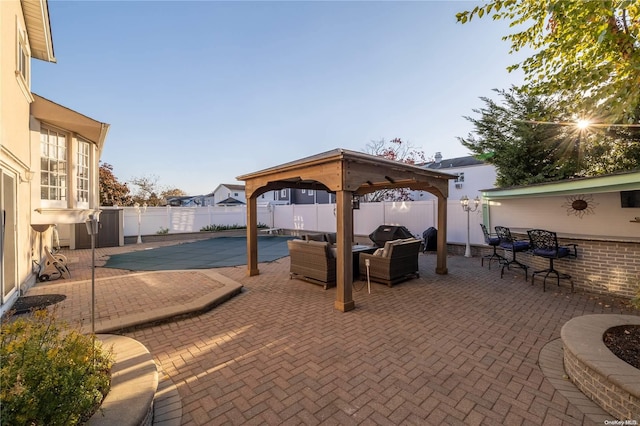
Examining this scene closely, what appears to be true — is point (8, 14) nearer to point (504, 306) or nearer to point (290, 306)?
point (290, 306)

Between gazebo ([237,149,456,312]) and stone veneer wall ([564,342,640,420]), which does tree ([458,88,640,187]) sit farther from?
stone veneer wall ([564,342,640,420])

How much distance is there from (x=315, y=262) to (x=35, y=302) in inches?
209

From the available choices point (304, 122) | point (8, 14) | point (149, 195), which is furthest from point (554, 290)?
point (149, 195)

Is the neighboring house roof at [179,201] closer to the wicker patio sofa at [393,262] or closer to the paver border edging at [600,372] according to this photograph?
the wicker patio sofa at [393,262]

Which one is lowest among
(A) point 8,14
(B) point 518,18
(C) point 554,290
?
(C) point 554,290

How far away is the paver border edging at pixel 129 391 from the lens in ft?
6.25

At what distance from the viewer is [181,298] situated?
520 cm

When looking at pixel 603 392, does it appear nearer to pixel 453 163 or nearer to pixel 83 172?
pixel 83 172

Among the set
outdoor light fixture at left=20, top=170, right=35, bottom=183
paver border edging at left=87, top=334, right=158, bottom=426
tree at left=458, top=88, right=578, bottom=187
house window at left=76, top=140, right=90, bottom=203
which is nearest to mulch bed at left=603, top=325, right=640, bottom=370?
paver border edging at left=87, top=334, right=158, bottom=426

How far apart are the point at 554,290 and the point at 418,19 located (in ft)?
24.9

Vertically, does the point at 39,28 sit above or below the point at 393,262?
above

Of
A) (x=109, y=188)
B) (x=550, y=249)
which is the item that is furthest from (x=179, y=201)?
(x=550, y=249)

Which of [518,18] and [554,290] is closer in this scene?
[518,18]

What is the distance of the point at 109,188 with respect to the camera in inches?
728
